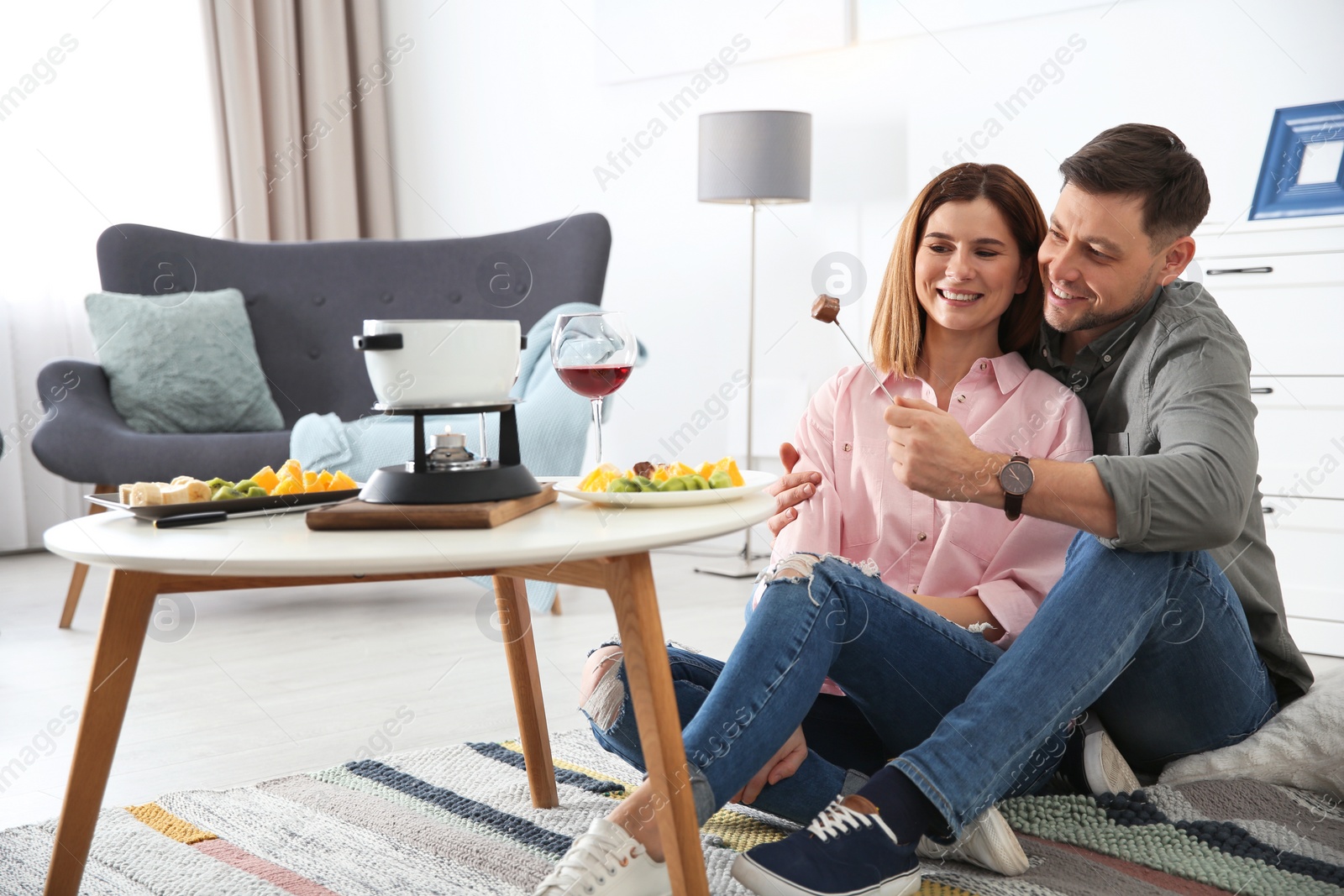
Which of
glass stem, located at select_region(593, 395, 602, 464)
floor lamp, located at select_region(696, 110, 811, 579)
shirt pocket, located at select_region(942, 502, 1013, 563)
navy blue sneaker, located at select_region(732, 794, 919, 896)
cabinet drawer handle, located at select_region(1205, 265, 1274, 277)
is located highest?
floor lamp, located at select_region(696, 110, 811, 579)

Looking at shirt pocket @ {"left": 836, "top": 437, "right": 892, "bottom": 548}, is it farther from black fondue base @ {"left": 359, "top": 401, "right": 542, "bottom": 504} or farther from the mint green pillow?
the mint green pillow

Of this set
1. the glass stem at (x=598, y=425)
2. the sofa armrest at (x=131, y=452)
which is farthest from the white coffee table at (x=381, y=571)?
the sofa armrest at (x=131, y=452)

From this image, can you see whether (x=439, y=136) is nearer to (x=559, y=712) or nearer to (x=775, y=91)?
(x=775, y=91)

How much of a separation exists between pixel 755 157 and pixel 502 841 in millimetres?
2295

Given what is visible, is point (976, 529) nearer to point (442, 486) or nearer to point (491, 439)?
point (442, 486)

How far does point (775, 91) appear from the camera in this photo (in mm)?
3590

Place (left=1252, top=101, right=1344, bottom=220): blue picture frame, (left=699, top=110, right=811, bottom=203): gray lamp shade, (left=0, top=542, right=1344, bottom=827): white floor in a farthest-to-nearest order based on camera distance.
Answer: (left=699, top=110, right=811, bottom=203): gray lamp shade, (left=1252, top=101, right=1344, bottom=220): blue picture frame, (left=0, top=542, right=1344, bottom=827): white floor

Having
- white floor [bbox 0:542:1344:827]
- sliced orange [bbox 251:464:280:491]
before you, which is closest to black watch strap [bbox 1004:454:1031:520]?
sliced orange [bbox 251:464:280:491]

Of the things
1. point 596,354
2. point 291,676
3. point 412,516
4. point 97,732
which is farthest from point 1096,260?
point 291,676

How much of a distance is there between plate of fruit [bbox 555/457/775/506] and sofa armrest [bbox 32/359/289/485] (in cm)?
183

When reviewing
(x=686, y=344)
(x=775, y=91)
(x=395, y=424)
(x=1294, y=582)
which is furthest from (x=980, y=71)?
(x=395, y=424)

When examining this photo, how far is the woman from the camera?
1.13 metres

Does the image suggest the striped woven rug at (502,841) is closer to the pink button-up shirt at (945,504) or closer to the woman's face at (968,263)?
the pink button-up shirt at (945,504)

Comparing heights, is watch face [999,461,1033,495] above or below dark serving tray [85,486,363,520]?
above
